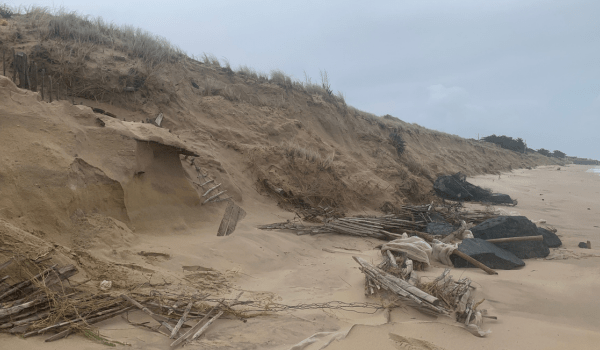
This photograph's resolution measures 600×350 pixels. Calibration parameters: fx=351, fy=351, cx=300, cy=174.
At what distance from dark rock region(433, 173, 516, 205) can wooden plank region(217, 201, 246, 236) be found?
7.84 meters

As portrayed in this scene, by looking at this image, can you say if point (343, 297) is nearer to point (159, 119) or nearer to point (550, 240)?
point (550, 240)

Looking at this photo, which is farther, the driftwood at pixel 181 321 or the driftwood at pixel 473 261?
the driftwood at pixel 473 261

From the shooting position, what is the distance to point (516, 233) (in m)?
6.35

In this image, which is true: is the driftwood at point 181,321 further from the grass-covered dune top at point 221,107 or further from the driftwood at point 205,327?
the grass-covered dune top at point 221,107

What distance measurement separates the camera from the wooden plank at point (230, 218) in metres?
5.93

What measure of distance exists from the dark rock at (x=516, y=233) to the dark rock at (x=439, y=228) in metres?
0.72

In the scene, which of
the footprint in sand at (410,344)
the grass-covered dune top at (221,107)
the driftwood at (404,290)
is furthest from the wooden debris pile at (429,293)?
the grass-covered dune top at (221,107)

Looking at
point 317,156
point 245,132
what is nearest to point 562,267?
point 317,156

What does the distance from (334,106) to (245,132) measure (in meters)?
5.35

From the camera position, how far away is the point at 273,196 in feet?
27.4

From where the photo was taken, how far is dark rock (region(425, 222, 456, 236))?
7574mm

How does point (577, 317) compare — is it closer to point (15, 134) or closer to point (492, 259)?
point (492, 259)

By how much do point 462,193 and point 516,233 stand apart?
5.87 m

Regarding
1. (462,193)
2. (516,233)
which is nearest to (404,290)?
(516,233)
